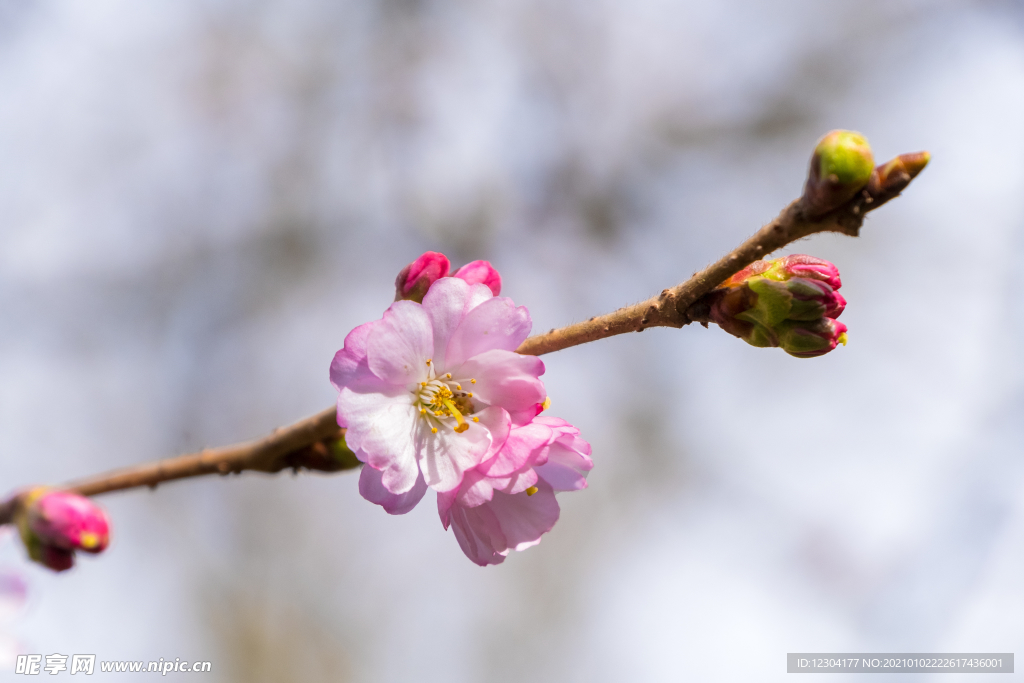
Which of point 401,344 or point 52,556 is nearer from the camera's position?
point 52,556

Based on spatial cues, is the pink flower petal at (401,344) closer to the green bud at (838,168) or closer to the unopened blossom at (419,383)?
the unopened blossom at (419,383)

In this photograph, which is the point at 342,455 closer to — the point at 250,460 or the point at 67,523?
the point at 250,460

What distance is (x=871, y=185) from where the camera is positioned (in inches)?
26.0

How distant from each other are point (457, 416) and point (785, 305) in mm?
420

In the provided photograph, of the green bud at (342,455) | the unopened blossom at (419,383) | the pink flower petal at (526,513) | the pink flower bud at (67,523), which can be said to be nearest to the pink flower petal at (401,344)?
the unopened blossom at (419,383)

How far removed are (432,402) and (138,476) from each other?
1.16ft

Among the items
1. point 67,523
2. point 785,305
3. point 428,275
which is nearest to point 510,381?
point 428,275

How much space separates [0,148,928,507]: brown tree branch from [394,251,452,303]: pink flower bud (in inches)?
6.2

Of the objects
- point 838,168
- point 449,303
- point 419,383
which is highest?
point 838,168

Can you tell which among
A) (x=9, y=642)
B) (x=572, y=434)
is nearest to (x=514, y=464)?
(x=572, y=434)

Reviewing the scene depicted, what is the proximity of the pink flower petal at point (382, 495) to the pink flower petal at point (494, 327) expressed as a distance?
0.61ft

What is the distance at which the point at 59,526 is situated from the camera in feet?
2.18

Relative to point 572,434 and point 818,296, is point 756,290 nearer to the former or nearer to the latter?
point 818,296

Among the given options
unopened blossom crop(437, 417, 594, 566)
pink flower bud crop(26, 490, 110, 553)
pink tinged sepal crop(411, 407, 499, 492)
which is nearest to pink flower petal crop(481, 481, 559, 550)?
unopened blossom crop(437, 417, 594, 566)
